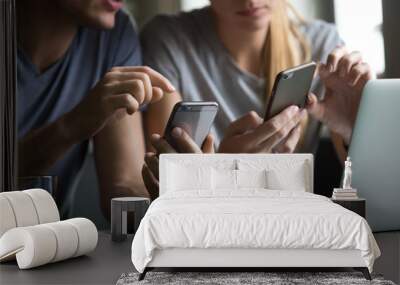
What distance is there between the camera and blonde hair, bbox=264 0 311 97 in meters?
7.05

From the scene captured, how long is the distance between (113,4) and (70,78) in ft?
2.72

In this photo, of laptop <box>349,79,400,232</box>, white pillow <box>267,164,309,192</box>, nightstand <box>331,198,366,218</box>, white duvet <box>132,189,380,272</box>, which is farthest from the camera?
laptop <box>349,79,400,232</box>

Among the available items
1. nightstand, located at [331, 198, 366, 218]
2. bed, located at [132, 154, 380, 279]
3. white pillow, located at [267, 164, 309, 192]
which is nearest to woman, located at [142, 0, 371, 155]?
white pillow, located at [267, 164, 309, 192]

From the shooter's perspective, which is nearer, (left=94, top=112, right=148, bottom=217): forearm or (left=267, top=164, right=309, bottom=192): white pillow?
(left=267, top=164, right=309, bottom=192): white pillow

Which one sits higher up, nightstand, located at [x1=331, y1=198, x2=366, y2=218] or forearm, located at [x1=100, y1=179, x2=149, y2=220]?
forearm, located at [x1=100, y1=179, x2=149, y2=220]

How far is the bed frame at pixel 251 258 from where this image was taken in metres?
4.75

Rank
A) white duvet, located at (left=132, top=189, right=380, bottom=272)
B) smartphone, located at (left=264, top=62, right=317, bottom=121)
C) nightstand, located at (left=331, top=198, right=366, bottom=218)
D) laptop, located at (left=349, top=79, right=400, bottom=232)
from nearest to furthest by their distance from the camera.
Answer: white duvet, located at (left=132, top=189, right=380, bottom=272), nightstand, located at (left=331, top=198, right=366, bottom=218), laptop, located at (left=349, top=79, right=400, bottom=232), smartphone, located at (left=264, top=62, right=317, bottom=121)

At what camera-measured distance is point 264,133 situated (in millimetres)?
6996

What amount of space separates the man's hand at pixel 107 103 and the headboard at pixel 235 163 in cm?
68

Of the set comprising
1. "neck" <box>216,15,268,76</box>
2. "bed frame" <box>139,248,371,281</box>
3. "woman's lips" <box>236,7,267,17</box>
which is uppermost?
"woman's lips" <box>236,7,267,17</box>

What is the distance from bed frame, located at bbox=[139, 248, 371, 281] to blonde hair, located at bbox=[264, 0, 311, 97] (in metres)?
2.59

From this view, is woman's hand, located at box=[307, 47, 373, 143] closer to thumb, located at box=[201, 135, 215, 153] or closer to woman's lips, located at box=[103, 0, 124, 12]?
thumb, located at box=[201, 135, 215, 153]

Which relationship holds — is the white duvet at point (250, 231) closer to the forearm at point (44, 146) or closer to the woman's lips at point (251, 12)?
the forearm at point (44, 146)

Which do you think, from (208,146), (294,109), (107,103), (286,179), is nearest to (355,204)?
(286,179)
